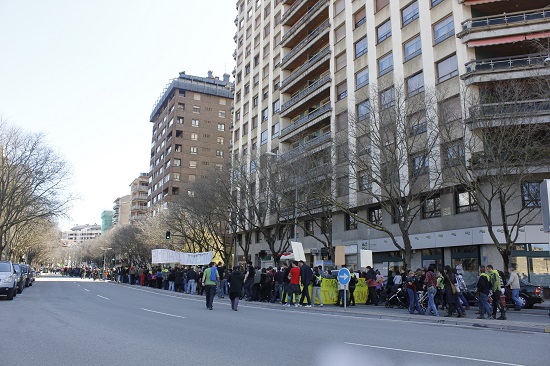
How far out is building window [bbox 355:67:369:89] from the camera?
36.4 meters

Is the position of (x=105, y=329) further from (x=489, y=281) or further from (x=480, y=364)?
(x=489, y=281)

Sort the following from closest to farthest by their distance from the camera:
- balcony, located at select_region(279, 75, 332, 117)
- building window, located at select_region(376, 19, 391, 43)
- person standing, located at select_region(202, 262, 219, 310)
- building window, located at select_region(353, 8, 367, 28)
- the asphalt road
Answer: the asphalt road < person standing, located at select_region(202, 262, 219, 310) < building window, located at select_region(376, 19, 391, 43) < building window, located at select_region(353, 8, 367, 28) < balcony, located at select_region(279, 75, 332, 117)

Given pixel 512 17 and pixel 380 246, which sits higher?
pixel 512 17

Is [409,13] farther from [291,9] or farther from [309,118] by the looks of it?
[291,9]

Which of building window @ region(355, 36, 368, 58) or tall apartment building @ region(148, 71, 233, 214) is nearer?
building window @ region(355, 36, 368, 58)

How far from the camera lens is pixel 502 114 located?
2064cm

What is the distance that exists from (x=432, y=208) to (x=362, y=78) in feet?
40.0

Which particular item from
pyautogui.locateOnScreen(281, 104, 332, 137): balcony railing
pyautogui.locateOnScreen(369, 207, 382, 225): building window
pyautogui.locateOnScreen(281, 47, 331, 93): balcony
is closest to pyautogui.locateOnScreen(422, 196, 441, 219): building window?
pyautogui.locateOnScreen(369, 207, 382, 225): building window

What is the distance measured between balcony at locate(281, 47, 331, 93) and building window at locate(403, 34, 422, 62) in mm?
9551

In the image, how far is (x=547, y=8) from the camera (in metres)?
26.6

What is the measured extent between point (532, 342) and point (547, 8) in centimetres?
2342

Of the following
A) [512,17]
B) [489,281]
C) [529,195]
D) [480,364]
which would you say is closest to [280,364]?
[480,364]

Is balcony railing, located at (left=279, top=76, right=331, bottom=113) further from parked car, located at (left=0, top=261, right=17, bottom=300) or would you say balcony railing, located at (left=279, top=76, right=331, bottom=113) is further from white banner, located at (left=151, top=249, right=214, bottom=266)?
parked car, located at (left=0, top=261, right=17, bottom=300)

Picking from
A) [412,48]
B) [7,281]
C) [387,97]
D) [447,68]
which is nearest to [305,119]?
[412,48]
